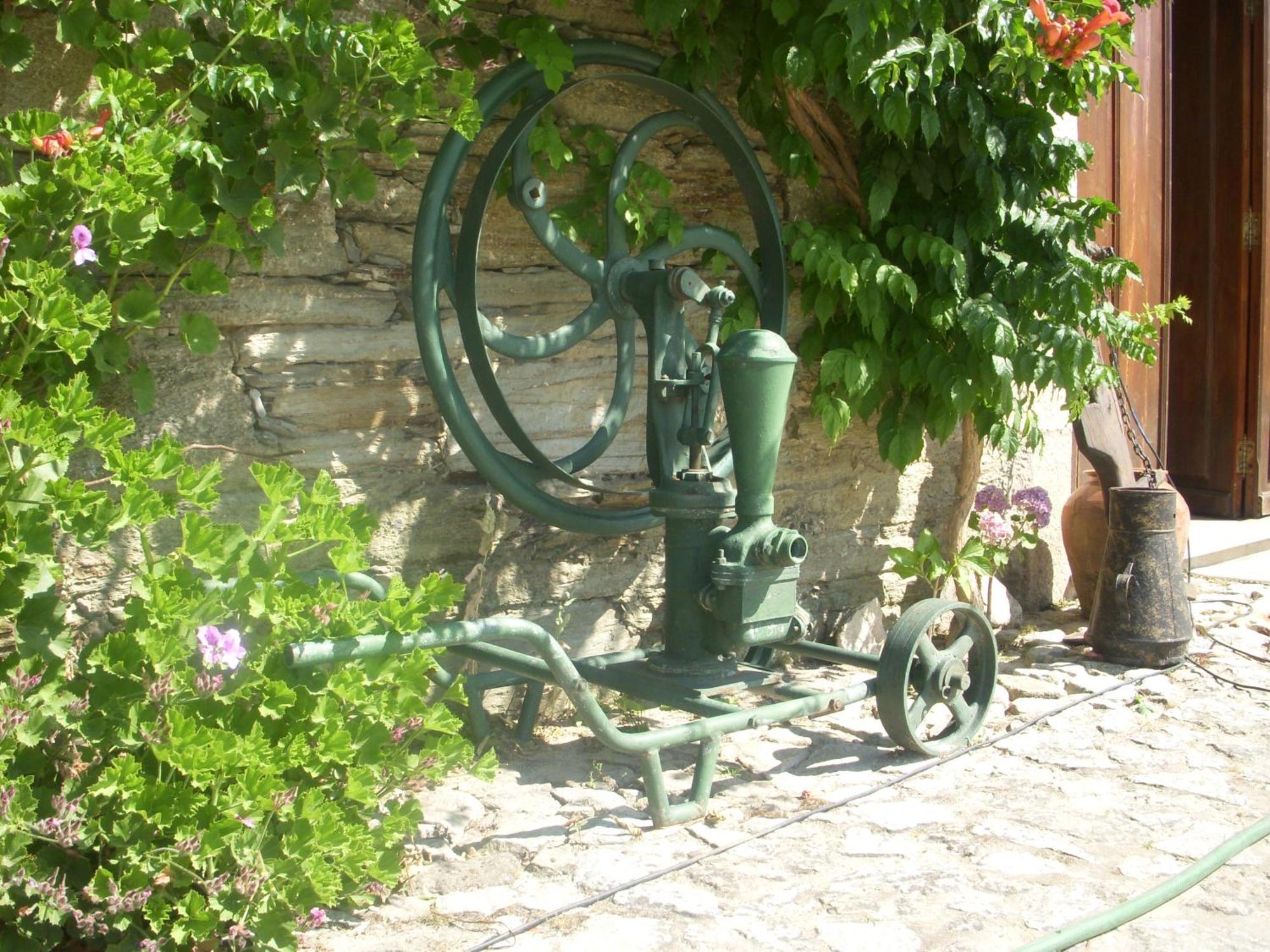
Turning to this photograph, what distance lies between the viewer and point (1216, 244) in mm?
6289

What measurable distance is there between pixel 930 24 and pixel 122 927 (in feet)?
8.91

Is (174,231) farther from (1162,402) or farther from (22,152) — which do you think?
(1162,402)

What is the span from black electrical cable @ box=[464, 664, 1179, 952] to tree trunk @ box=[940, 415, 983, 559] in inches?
28.4

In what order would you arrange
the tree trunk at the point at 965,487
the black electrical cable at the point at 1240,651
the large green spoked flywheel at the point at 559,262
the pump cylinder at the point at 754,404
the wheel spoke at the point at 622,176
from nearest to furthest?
the pump cylinder at the point at 754,404
the large green spoked flywheel at the point at 559,262
the wheel spoke at the point at 622,176
the black electrical cable at the point at 1240,651
the tree trunk at the point at 965,487

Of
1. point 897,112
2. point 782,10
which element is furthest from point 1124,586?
point 782,10

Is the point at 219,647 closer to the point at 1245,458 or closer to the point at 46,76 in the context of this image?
the point at 46,76

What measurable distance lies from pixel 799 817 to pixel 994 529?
1.66 m

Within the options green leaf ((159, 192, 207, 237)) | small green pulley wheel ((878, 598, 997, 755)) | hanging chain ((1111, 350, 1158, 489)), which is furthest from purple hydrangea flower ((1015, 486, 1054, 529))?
green leaf ((159, 192, 207, 237))

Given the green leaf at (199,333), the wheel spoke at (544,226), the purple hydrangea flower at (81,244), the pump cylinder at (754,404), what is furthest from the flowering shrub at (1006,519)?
the purple hydrangea flower at (81,244)

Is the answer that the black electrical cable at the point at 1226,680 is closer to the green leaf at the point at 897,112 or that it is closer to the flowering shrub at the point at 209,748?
the green leaf at the point at 897,112

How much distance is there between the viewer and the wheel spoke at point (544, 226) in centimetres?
311

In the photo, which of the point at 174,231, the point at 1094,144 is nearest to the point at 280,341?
the point at 174,231

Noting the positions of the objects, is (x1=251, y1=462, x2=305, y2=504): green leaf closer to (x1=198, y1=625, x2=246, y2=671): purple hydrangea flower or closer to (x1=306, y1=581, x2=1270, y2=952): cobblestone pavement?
(x1=198, y1=625, x2=246, y2=671): purple hydrangea flower

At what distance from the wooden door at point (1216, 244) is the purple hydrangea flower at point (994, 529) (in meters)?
2.66
